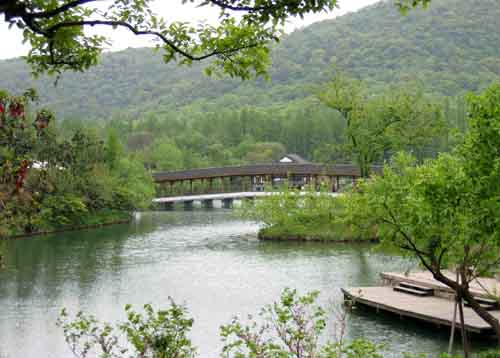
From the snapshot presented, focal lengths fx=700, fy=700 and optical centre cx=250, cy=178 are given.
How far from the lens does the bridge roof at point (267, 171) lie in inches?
1537

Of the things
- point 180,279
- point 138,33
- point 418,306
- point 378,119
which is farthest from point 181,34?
point 378,119

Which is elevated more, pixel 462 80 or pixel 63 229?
pixel 462 80

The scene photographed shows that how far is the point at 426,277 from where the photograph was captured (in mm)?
13945

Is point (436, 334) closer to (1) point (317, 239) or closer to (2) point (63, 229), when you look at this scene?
(1) point (317, 239)

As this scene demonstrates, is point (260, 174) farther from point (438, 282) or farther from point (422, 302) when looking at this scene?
point (422, 302)

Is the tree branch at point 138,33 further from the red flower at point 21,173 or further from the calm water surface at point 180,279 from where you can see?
the calm water surface at point 180,279

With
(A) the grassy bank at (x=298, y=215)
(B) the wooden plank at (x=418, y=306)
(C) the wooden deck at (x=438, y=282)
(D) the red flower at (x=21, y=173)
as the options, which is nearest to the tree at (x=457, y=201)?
(B) the wooden plank at (x=418, y=306)

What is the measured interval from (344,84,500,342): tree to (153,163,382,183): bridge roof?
2804 cm

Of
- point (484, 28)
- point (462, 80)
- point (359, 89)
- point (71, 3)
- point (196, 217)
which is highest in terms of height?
point (484, 28)

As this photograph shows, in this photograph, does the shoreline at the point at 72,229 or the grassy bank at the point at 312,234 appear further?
the shoreline at the point at 72,229

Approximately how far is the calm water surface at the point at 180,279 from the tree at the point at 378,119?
5807mm

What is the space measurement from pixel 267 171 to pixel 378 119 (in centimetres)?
1432

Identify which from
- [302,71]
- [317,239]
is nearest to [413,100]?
[317,239]

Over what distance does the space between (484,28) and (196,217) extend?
2567 inches
